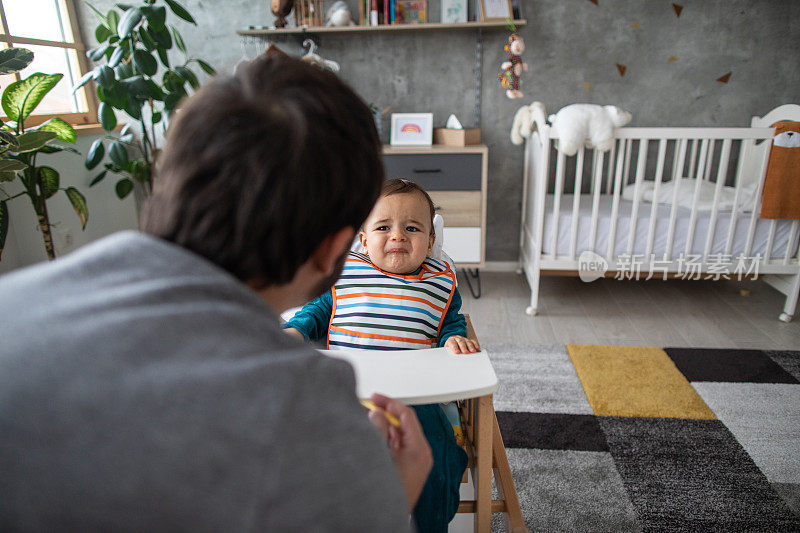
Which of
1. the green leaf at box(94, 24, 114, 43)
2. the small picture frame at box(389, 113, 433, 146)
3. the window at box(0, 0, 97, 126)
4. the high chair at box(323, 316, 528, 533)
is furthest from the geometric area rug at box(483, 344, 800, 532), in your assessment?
the window at box(0, 0, 97, 126)

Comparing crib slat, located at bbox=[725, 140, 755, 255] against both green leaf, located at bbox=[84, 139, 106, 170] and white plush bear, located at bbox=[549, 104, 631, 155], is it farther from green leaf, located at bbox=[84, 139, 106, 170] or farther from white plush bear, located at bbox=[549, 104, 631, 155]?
green leaf, located at bbox=[84, 139, 106, 170]

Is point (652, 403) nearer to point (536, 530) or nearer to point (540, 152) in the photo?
point (536, 530)

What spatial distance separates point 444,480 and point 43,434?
800mm

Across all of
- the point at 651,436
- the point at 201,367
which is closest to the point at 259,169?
the point at 201,367

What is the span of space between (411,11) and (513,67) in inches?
27.5

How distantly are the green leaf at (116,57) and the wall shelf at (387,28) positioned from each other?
72 cm

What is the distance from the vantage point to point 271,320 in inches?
17.6

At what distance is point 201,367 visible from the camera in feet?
1.22

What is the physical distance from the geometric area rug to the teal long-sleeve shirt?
1.93 feet

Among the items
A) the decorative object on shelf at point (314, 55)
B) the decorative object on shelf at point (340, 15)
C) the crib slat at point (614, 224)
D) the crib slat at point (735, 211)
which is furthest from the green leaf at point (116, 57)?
the crib slat at point (735, 211)

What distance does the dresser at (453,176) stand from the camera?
2887 mm

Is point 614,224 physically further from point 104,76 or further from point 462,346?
point 104,76

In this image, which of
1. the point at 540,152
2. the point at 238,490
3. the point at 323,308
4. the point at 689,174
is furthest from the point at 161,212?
the point at 689,174

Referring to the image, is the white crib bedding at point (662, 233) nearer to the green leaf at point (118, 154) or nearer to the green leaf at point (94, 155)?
the green leaf at point (118, 154)
